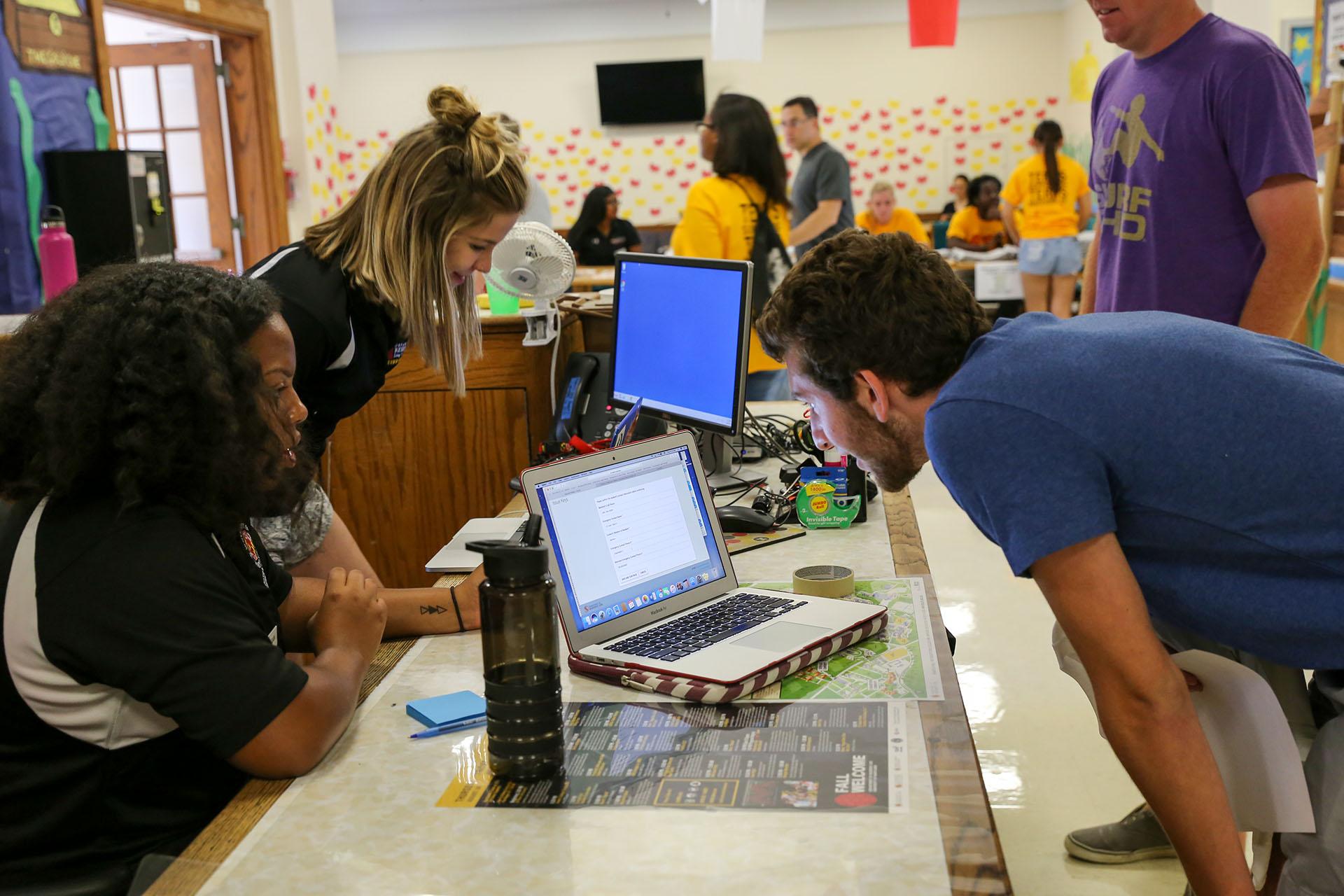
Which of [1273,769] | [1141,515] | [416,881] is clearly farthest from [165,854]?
[1273,769]

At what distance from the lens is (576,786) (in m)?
1.15

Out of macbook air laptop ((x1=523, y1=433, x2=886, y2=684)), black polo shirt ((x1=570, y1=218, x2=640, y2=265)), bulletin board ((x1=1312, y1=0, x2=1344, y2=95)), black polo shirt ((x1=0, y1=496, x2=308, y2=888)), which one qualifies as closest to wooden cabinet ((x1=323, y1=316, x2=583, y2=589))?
macbook air laptop ((x1=523, y1=433, x2=886, y2=684))

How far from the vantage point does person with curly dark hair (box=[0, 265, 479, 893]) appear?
112 centimetres

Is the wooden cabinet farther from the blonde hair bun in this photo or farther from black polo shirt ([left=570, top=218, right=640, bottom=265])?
black polo shirt ([left=570, top=218, right=640, bottom=265])

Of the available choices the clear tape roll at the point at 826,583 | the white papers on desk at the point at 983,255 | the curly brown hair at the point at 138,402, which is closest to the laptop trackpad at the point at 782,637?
the clear tape roll at the point at 826,583

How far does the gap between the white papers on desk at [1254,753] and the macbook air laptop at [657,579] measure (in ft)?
1.39

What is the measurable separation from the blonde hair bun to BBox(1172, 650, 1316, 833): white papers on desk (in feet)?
4.82

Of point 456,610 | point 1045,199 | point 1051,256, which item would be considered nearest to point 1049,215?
point 1045,199

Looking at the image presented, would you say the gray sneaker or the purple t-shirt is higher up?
the purple t-shirt

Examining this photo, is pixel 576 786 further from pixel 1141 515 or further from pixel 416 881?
pixel 1141 515

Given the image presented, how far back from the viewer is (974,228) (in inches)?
340

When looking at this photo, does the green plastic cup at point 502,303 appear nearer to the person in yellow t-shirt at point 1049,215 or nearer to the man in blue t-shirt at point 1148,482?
the man in blue t-shirt at point 1148,482

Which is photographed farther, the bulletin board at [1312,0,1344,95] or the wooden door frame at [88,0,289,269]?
the wooden door frame at [88,0,289,269]

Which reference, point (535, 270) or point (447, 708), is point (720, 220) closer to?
point (535, 270)
